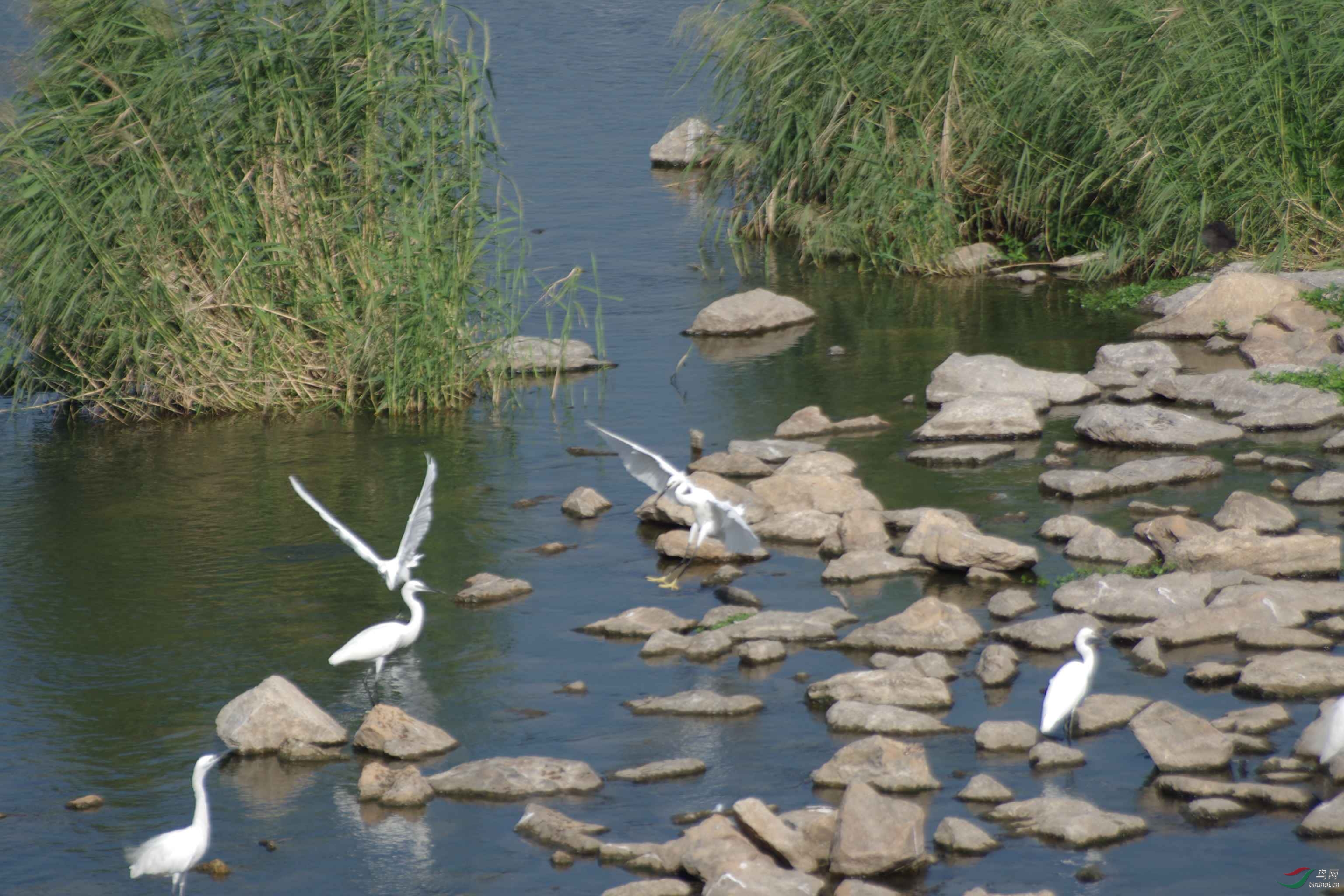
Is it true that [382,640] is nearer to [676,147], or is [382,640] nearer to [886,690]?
[886,690]

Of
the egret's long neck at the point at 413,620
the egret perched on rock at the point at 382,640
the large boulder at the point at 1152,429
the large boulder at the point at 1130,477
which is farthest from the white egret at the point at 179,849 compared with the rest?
the large boulder at the point at 1152,429

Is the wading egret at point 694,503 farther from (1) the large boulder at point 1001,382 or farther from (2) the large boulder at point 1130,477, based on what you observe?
(1) the large boulder at point 1001,382

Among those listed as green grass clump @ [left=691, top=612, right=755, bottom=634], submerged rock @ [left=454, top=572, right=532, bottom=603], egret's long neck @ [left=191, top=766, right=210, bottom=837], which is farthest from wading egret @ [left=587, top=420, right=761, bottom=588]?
egret's long neck @ [left=191, top=766, right=210, bottom=837]

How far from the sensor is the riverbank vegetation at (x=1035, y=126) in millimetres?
13484

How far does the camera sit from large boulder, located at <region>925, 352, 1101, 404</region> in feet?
37.0

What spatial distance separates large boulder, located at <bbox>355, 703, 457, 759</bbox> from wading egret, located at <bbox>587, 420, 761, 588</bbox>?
177 centimetres

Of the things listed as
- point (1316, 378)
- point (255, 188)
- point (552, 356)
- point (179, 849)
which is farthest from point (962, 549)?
point (255, 188)

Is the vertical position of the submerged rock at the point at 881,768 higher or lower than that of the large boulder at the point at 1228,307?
lower

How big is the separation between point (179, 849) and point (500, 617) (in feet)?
9.75

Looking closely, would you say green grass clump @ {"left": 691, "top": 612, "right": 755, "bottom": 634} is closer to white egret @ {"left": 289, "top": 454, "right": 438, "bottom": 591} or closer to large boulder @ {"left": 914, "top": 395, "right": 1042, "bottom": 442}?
white egret @ {"left": 289, "top": 454, "right": 438, "bottom": 591}

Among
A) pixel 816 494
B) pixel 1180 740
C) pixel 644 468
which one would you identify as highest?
pixel 644 468

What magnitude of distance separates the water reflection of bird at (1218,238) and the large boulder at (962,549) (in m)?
6.39

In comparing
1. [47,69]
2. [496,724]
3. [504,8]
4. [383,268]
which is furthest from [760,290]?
[504,8]

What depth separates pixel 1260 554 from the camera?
7.95 metres
